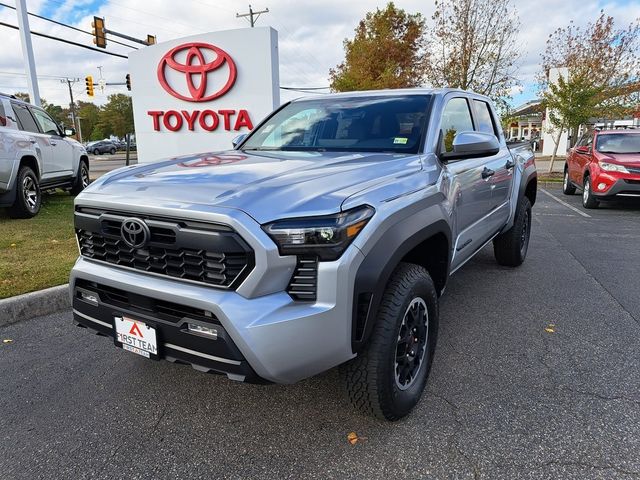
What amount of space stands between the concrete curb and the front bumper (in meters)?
2.46

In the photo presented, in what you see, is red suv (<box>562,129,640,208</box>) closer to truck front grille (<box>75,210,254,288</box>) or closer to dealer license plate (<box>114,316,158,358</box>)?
truck front grille (<box>75,210,254,288</box>)

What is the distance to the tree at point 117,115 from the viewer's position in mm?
78250

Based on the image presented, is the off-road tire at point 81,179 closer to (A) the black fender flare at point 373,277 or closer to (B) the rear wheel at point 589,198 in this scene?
(A) the black fender flare at point 373,277

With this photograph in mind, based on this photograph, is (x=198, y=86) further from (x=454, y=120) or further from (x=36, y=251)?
(x=454, y=120)

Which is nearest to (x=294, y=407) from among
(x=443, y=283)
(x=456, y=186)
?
(x=443, y=283)

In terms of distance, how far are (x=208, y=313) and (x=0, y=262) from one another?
421 cm

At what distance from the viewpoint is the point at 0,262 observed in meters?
5.10

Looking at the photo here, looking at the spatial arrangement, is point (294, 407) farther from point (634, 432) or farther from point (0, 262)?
point (0, 262)

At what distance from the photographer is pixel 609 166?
953cm

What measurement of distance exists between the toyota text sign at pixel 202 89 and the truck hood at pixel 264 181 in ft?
19.6

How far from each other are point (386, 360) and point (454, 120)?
213 centimetres

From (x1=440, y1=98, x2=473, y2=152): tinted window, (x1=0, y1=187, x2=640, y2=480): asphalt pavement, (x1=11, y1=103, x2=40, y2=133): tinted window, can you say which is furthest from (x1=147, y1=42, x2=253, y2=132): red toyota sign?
(x1=0, y1=187, x2=640, y2=480): asphalt pavement

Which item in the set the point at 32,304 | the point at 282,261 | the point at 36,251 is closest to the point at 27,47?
the point at 36,251

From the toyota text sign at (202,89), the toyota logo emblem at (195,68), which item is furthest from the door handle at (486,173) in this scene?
the toyota logo emblem at (195,68)
